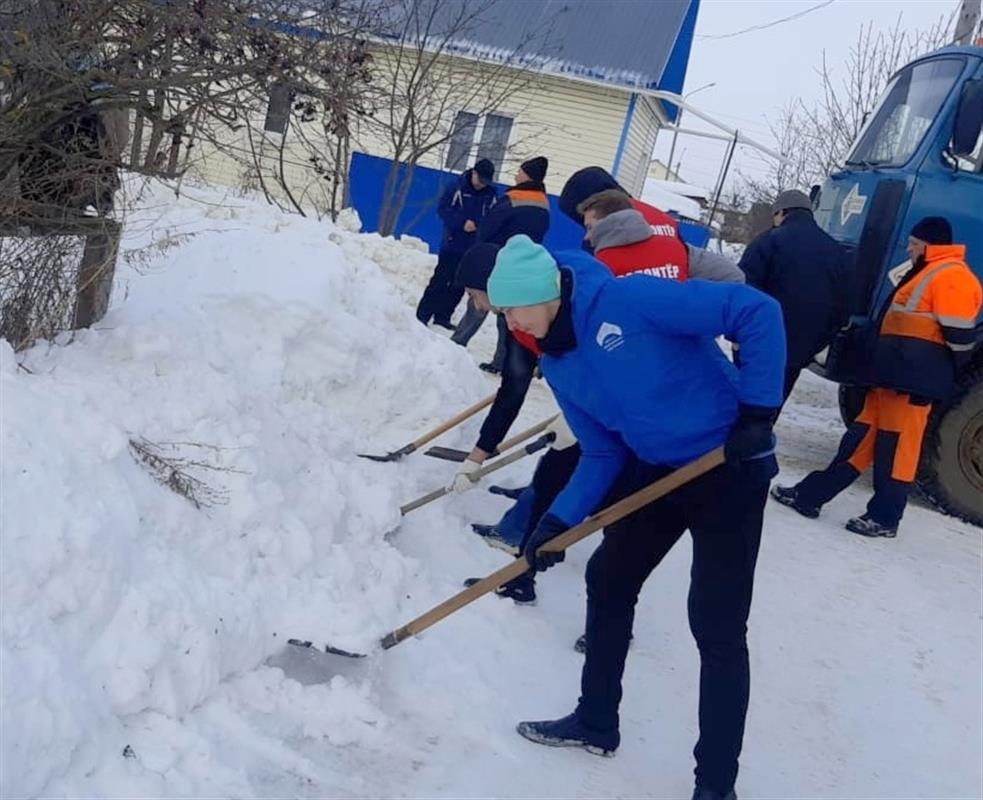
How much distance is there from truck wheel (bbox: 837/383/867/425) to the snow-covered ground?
1.48 m

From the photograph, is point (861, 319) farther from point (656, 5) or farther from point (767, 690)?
point (656, 5)

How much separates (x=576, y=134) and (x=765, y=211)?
377 centimetres

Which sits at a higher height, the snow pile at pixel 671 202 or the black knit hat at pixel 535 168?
the snow pile at pixel 671 202

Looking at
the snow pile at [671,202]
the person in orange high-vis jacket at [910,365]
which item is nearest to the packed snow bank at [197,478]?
the person in orange high-vis jacket at [910,365]

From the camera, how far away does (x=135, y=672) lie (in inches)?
117

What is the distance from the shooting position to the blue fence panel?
14852 mm

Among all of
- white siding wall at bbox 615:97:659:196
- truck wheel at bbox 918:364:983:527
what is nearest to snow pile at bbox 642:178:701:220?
white siding wall at bbox 615:97:659:196

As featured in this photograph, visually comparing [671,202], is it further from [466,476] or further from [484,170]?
[466,476]

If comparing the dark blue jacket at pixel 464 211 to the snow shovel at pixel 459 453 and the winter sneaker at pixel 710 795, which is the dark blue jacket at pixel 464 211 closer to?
the snow shovel at pixel 459 453

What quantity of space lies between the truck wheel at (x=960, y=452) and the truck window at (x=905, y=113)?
1556mm

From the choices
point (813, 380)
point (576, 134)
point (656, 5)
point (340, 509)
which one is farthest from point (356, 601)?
point (656, 5)

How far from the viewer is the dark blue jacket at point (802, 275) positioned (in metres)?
6.23

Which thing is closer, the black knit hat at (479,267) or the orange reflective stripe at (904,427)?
the black knit hat at (479,267)

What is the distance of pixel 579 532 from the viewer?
3342 millimetres
